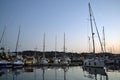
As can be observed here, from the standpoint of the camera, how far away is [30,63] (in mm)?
70312

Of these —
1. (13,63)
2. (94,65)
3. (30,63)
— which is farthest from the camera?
(30,63)

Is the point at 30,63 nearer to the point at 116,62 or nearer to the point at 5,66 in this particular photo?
→ the point at 5,66

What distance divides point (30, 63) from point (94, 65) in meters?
26.4

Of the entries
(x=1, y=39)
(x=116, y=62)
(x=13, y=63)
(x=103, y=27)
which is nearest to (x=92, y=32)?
(x=103, y=27)

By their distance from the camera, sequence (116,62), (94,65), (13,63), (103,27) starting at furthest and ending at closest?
(116,62), (103,27), (13,63), (94,65)

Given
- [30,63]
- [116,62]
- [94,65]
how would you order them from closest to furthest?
[94,65], [30,63], [116,62]

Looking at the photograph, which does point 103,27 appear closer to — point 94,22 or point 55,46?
point 94,22

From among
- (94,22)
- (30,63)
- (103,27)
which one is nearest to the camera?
(94,22)

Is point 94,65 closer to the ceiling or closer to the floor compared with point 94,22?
closer to the floor

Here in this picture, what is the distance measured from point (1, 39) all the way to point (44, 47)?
23026 mm

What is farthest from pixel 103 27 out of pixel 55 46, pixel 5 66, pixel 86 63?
pixel 5 66

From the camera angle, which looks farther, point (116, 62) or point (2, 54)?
point (116, 62)

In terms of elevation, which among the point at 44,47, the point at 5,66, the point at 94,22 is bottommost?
the point at 5,66

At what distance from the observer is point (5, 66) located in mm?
55469
